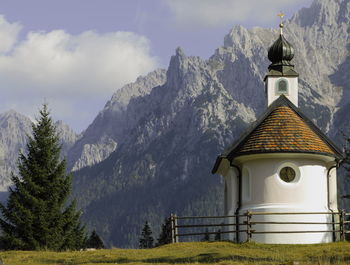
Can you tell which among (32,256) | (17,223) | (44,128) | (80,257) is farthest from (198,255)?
(44,128)

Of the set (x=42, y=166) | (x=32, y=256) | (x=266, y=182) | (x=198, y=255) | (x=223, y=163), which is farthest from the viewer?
(x=42, y=166)

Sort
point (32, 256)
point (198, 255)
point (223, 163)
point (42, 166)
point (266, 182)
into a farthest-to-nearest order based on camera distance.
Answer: point (42, 166) → point (223, 163) → point (266, 182) → point (32, 256) → point (198, 255)

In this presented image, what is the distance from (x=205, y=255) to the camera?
25.9 metres

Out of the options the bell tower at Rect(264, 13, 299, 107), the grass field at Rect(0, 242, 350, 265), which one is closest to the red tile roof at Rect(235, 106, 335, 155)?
the bell tower at Rect(264, 13, 299, 107)

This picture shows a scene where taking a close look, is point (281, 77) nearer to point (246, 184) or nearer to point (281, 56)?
point (281, 56)

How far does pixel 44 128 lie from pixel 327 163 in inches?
713

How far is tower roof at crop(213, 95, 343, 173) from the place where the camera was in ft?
110

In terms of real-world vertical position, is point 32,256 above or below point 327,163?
below

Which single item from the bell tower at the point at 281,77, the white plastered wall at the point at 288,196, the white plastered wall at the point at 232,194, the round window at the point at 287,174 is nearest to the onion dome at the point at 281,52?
the bell tower at the point at 281,77

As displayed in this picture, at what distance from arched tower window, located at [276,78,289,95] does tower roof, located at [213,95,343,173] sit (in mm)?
2972

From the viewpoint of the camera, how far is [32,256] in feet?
93.2

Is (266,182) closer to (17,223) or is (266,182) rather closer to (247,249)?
(247,249)

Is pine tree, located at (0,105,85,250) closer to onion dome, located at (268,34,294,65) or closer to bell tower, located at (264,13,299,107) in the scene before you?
bell tower, located at (264,13,299,107)

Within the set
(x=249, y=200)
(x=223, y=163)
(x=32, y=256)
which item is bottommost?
(x=32, y=256)
